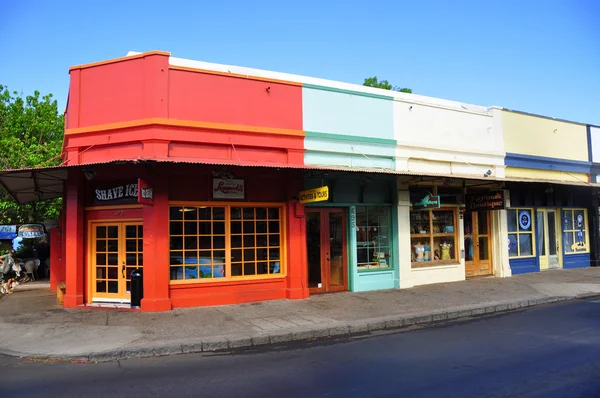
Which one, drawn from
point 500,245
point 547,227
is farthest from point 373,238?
point 547,227

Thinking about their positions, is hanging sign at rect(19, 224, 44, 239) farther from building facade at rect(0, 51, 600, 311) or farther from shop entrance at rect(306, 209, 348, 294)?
shop entrance at rect(306, 209, 348, 294)

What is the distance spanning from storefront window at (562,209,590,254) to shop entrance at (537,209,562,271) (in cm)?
57

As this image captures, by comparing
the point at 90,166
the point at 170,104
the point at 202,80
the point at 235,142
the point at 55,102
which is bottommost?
the point at 90,166

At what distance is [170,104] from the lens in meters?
11.1

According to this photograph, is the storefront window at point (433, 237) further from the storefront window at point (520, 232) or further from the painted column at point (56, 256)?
the painted column at point (56, 256)

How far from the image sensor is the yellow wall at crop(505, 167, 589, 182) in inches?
675

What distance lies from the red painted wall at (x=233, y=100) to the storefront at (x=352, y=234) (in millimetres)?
1915

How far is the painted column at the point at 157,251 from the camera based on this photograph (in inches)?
414

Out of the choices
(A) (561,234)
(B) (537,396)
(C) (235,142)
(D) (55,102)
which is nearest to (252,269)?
(C) (235,142)

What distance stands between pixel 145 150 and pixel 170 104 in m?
1.30

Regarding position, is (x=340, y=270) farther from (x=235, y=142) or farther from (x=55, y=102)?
(x=55, y=102)

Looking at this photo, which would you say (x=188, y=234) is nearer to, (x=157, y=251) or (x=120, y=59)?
(x=157, y=251)

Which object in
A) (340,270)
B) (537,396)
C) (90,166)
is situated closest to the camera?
(537,396)

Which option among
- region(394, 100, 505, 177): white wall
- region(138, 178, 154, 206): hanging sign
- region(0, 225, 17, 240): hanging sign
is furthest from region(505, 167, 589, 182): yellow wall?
region(0, 225, 17, 240): hanging sign
